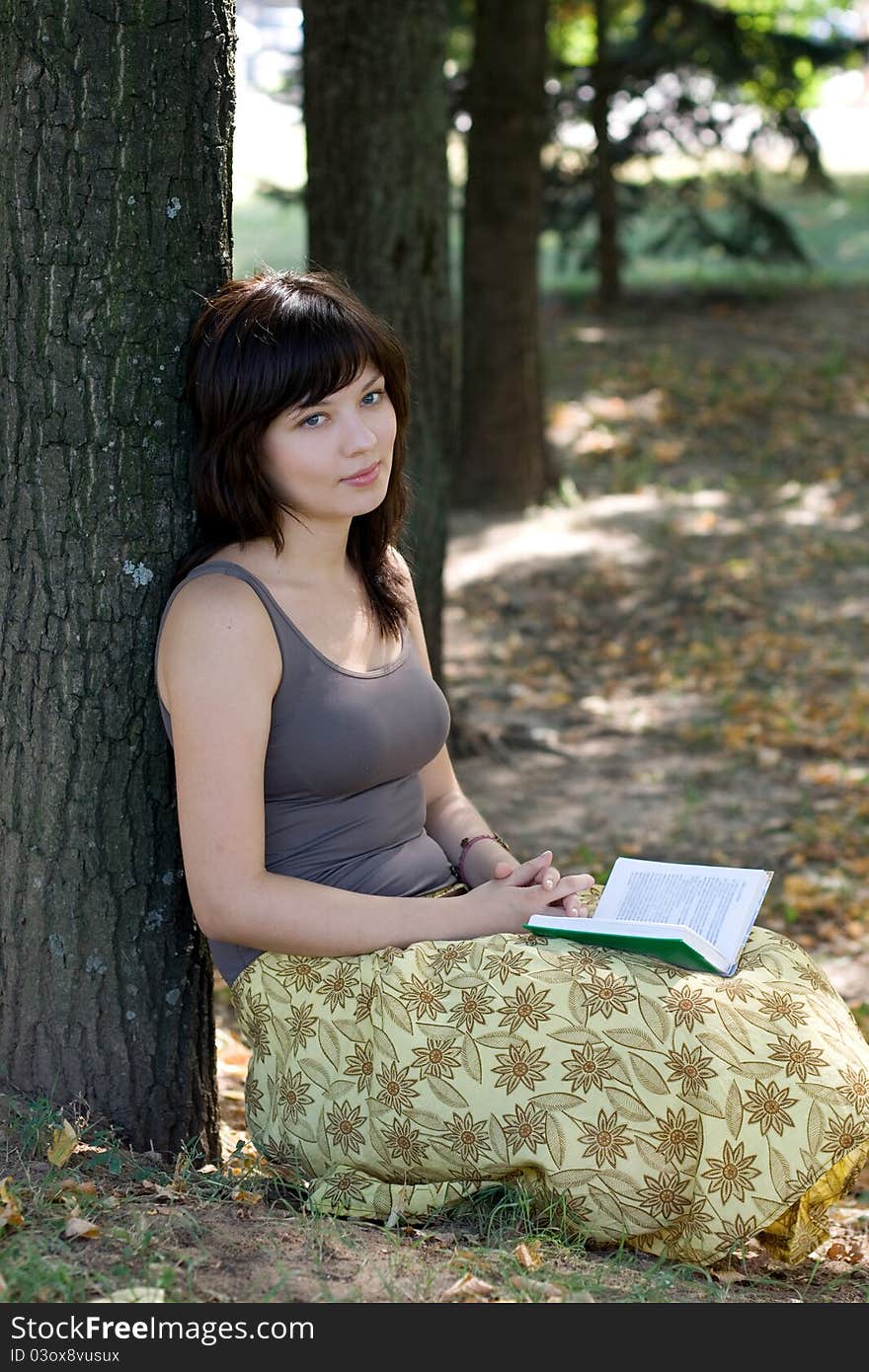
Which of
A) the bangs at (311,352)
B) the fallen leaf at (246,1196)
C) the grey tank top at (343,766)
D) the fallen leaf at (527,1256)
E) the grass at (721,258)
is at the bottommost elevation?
the fallen leaf at (246,1196)

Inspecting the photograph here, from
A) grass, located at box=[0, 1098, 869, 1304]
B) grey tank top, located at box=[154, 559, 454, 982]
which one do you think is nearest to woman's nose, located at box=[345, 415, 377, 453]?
grey tank top, located at box=[154, 559, 454, 982]

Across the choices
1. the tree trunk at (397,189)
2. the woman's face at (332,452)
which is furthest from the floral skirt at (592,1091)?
the tree trunk at (397,189)

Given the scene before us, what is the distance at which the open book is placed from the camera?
280cm

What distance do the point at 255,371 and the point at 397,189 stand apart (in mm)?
3404

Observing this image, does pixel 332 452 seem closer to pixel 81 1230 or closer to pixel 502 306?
pixel 81 1230

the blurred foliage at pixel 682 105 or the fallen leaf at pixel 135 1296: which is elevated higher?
the blurred foliage at pixel 682 105

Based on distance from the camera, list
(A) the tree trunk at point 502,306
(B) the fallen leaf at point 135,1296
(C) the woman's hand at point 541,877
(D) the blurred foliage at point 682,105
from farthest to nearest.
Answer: (D) the blurred foliage at point 682,105
(A) the tree trunk at point 502,306
(C) the woman's hand at point 541,877
(B) the fallen leaf at point 135,1296

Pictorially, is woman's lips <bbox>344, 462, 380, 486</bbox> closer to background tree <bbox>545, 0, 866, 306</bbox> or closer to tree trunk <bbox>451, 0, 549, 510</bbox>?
tree trunk <bbox>451, 0, 549, 510</bbox>

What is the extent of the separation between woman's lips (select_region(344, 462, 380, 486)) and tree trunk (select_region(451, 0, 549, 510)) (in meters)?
7.74

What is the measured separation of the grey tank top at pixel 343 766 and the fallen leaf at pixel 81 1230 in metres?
0.59

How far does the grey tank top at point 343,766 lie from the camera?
290 centimetres

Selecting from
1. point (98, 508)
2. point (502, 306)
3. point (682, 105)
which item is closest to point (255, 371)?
point (98, 508)

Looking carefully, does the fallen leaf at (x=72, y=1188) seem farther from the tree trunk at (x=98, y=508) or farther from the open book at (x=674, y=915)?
the open book at (x=674, y=915)

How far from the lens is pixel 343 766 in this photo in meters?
2.96
